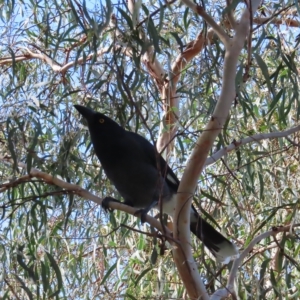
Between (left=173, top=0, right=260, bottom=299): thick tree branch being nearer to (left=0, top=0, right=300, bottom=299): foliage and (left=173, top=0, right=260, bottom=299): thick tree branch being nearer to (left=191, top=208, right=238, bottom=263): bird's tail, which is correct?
(left=0, top=0, right=300, bottom=299): foliage

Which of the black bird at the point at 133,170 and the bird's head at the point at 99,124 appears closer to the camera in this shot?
the bird's head at the point at 99,124

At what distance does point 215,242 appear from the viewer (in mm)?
2707

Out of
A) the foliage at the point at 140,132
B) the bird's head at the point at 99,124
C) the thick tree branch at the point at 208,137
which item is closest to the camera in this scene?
the thick tree branch at the point at 208,137

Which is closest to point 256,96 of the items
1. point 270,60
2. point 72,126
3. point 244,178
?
point 270,60

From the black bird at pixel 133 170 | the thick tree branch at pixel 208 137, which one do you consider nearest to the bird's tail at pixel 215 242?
the black bird at pixel 133 170

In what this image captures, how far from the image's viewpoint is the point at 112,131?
110 inches

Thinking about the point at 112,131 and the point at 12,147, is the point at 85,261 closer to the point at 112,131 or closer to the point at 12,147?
the point at 112,131

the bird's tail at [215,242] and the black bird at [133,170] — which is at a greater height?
the black bird at [133,170]

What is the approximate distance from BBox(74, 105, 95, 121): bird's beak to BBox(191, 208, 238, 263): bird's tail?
572 mm

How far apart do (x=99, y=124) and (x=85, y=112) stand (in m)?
0.15

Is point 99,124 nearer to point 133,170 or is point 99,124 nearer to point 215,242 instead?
point 133,170

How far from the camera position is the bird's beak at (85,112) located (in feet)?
8.45

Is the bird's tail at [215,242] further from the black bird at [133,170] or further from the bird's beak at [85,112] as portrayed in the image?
the bird's beak at [85,112]

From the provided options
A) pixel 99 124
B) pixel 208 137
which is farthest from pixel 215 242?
pixel 208 137
